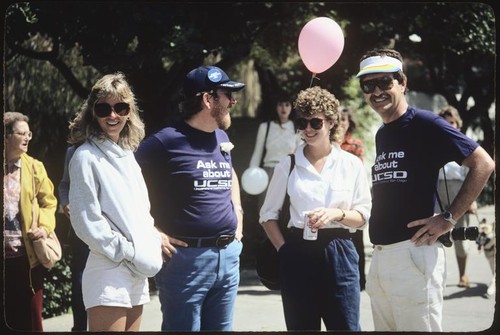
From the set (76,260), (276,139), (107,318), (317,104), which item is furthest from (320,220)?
(276,139)

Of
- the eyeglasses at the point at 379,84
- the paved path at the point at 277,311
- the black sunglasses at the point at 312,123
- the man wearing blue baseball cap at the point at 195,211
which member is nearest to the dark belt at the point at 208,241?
the man wearing blue baseball cap at the point at 195,211

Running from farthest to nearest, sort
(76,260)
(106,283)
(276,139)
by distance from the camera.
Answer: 1. (276,139)
2. (76,260)
3. (106,283)

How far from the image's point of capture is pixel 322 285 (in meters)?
3.88

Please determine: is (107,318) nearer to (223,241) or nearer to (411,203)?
(223,241)

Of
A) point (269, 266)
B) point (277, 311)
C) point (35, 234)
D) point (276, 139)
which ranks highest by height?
point (276, 139)

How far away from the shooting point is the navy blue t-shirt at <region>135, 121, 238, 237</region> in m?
3.81

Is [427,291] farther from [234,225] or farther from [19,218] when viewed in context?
[19,218]

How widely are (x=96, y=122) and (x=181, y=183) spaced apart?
0.57m

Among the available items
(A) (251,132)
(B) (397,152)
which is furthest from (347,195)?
(A) (251,132)

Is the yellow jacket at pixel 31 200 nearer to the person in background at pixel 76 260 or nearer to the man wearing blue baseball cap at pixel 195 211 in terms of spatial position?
the person in background at pixel 76 260

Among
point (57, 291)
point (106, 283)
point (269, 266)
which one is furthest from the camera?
point (57, 291)

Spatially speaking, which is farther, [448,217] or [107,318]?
[448,217]

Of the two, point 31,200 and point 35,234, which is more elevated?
point 31,200

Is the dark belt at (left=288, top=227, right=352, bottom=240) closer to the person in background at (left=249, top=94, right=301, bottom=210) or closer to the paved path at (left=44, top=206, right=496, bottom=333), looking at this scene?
the paved path at (left=44, top=206, right=496, bottom=333)
